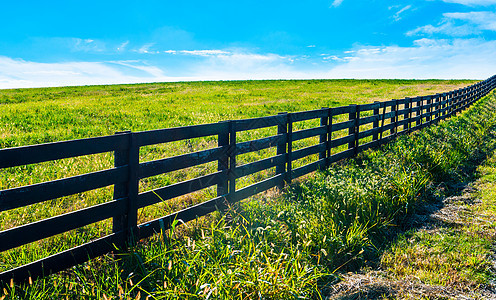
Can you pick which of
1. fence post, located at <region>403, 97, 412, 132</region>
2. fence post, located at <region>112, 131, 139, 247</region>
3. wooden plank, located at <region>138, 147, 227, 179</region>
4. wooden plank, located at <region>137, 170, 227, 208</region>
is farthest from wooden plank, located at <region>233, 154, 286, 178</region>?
fence post, located at <region>403, 97, 412, 132</region>

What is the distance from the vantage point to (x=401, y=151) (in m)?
8.71

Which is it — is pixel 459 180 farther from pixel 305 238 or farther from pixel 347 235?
pixel 305 238

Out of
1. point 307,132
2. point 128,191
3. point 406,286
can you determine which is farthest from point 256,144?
point 406,286

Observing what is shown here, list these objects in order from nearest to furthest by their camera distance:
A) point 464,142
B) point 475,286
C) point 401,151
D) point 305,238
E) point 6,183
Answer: point 475,286
point 305,238
point 6,183
point 401,151
point 464,142

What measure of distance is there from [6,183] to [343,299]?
646 centimetres

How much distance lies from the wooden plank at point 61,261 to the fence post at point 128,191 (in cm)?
10

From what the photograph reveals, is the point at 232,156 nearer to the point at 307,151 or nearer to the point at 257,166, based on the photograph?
the point at 257,166

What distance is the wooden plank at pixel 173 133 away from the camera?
441 cm

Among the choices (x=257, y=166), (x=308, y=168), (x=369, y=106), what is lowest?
(x=308, y=168)

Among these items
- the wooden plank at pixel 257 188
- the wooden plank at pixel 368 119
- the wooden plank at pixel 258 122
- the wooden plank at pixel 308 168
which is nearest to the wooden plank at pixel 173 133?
the wooden plank at pixel 258 122

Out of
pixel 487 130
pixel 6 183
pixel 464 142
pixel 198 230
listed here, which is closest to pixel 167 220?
pixel 198 230

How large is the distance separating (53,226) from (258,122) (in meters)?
3.56

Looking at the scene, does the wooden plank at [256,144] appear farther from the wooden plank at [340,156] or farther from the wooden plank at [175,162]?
the wooden plank at [340,156]

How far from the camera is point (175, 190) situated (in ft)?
16.0
